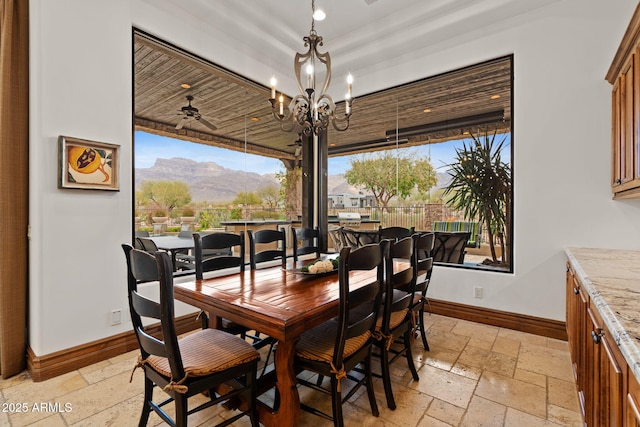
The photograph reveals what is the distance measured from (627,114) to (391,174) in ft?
8.18

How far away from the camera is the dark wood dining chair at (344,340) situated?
155cm

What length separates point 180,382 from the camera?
137 cm

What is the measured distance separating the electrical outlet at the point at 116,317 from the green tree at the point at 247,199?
1743 mm

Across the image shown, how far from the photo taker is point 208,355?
1.57 metres

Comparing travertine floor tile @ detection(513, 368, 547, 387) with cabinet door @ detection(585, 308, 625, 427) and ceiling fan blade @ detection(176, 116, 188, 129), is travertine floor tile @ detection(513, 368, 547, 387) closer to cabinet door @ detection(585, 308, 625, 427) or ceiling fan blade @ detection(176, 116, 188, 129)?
cabinet door @ detection(585, 308, 625, 427)

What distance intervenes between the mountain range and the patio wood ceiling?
1.05 ft

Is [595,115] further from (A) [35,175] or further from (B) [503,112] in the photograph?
(A) [35,175]

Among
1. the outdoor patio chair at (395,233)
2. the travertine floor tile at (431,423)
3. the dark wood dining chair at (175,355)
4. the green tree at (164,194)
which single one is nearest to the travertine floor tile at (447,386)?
the travertine floor tile at (431,423)

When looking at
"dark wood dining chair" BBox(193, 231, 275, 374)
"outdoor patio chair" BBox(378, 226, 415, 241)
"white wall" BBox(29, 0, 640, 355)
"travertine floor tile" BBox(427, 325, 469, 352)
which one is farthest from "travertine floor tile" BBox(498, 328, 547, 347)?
"dark wood dining chair" BBox(193, 231, 275, 374)

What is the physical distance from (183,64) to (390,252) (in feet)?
10.4

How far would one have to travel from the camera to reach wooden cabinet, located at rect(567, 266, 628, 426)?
0.97 metres

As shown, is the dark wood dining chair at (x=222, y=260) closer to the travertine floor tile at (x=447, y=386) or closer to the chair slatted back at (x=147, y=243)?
the chair slatted back at (x=147, y=243)

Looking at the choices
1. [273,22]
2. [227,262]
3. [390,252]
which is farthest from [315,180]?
[390,252]

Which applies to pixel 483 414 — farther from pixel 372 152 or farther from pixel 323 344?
pixel 372 152
